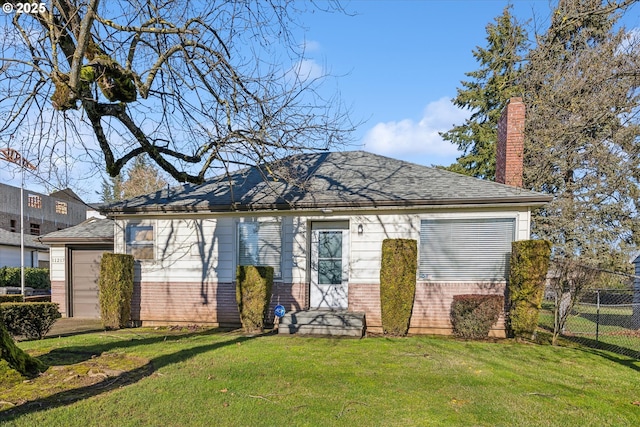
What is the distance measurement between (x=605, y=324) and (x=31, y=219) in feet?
132

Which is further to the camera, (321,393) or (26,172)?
(26,172)

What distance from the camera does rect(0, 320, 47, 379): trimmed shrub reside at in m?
4.58

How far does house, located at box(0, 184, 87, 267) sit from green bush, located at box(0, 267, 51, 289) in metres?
1.84

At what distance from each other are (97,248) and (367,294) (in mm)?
8701

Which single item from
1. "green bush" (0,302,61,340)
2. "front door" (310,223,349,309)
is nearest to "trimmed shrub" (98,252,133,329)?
"green bush" (0,302,61,340)

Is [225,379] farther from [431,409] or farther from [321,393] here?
[431,409]

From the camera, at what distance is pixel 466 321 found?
776cm

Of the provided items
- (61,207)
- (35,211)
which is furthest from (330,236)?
(61,207)

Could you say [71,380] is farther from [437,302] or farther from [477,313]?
[477,313]

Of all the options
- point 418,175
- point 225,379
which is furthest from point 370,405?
point 418,175

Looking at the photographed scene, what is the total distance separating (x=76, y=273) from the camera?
11391mm

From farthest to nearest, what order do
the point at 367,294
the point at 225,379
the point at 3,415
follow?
the point at 367,294, the point at 225,379, the point at 3,415

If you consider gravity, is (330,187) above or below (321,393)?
above

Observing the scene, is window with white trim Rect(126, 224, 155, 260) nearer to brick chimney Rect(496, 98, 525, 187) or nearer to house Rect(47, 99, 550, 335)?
house Rect(47, 99, 550, 335)
